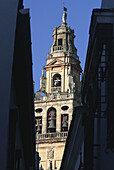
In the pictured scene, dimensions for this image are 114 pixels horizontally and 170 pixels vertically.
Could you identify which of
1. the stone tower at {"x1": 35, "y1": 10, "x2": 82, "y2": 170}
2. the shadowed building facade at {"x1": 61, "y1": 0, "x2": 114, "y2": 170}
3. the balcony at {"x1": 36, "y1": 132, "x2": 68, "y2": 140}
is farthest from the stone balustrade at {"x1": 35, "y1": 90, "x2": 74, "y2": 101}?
the shadowed building facade at {"x1": 61, "y1": 0, "x2": 114, "y2": 170}

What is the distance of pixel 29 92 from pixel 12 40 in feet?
13.8

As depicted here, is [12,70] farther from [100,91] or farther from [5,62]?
[100,91]

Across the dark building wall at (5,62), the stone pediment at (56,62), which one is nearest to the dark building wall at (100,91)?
the dark building wall at (5,62)

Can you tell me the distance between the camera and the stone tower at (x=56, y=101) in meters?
66.2

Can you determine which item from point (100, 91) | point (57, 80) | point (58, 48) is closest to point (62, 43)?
point (58, 48)

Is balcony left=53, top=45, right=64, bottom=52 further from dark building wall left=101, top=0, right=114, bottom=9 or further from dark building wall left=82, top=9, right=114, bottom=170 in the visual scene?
dark building wall left=101, top=0, right=114, bottom=9

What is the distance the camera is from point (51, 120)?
6762cm

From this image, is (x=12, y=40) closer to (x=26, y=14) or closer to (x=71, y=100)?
(x=26, y=14)

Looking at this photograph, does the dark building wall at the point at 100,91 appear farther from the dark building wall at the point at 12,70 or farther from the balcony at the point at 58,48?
the balcony at the point at 58,48

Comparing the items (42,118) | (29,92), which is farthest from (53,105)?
(29,92)

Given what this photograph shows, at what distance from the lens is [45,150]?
66.3 metres

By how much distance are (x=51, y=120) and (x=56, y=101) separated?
2.22m

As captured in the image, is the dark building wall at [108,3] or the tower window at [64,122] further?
the tower window at [64,122]

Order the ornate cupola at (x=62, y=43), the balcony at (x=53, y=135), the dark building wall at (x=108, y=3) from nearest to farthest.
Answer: the dark building wall at (x=108, y=3) → the balcony at (x=53, y=135) → the ornate cupola at (x=62, y=43)
